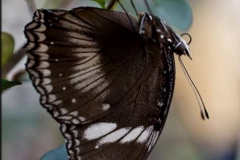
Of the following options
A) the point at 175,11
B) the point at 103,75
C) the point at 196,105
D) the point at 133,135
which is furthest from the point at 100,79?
the point at 196,105

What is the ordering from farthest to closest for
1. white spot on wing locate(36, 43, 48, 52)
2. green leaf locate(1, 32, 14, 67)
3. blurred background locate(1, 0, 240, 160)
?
blurred background locate(1, 0, 240, 160) → green leaf locate(1, 32, 14, 67) → white spot on wing locate(36, 43, 48, 52)

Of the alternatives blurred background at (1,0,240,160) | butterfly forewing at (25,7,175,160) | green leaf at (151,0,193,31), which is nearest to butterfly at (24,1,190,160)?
butterfly forewing at (25,7,175,160)

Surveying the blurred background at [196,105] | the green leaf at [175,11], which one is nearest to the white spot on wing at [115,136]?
the green leaf at [175,11]

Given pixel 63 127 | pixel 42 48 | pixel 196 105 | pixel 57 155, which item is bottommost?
pixel 196 105

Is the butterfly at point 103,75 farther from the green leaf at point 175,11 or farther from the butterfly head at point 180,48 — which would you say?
the green leaf at point 175,11

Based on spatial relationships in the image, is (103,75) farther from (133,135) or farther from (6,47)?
(6,47)

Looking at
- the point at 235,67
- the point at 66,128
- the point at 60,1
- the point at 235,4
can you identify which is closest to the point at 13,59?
the point at 60,1

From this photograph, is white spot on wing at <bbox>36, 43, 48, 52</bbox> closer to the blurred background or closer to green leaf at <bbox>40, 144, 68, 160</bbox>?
green leaf at <bbox>40, 144, 68, 160</bbox>
